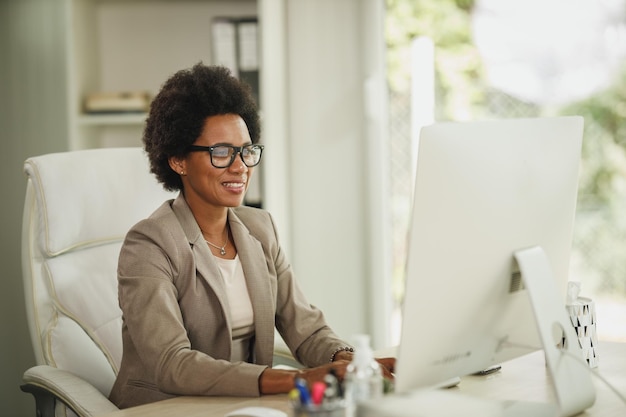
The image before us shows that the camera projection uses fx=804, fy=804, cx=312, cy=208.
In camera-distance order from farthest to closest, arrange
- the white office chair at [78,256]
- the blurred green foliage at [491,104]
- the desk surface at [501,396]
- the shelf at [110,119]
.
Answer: the blurred green foliage at [491,104]
the shelf at [110,119]
the white office chair at [78,256]
the desk surface at [501,396]

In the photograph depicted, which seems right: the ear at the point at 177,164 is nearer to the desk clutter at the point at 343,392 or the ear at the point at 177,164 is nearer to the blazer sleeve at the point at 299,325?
the blazer sleeve at the point at 299,325

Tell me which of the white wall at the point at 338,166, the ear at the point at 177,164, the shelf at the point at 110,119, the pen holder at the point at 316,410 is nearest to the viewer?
the pen holder at the point at 316,410

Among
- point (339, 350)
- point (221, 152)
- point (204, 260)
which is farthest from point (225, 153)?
point (339, 350)

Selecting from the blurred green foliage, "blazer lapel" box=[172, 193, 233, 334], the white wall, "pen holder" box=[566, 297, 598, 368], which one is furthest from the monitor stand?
the blurred green foliage

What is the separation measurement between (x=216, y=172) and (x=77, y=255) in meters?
0.52

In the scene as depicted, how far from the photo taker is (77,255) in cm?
208

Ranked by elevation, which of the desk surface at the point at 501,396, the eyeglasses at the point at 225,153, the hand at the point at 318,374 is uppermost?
the eyeglasses at the point at 225,153

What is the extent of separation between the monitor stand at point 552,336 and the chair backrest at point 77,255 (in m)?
1.17

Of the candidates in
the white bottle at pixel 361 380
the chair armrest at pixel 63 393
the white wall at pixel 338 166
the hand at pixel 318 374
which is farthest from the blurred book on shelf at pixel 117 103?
the white bottle at pixel 361 380

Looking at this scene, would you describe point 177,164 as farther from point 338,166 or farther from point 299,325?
point 338,166

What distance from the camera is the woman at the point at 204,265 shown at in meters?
1.60

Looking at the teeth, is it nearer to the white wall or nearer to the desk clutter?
the desk clutter

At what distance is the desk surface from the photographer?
4.54 feet

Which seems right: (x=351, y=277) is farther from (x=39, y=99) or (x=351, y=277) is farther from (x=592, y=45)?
(x=592, y=45)
